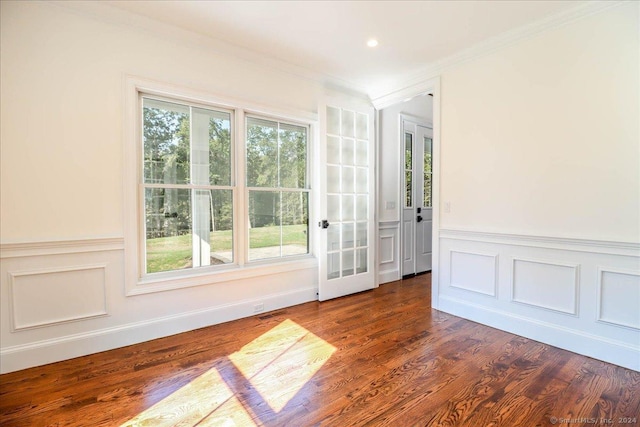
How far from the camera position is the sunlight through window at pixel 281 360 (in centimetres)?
204

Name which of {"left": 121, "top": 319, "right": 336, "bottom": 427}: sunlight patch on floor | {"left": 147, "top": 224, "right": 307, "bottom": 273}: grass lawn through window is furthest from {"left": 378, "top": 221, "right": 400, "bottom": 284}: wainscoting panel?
{"left": 121, "top": 319, "right": 336, "bottom": 427}: sunlight patch on floor

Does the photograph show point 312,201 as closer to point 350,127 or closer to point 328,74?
point 350,127

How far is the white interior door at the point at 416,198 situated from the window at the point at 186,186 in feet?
9.53

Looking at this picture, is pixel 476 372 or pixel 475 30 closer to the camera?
pixel 476 372

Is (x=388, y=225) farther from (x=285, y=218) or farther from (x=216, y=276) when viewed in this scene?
(x=216, y=276)

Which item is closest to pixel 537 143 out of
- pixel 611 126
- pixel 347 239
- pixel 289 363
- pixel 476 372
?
pixel 611 126

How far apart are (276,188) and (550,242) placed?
8.90 ft

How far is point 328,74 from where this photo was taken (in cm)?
380

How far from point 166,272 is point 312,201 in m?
1.81

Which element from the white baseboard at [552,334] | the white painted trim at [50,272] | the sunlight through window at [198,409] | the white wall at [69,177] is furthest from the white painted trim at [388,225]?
the white painted trim at [50,272]

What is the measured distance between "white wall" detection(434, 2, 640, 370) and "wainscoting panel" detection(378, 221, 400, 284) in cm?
128

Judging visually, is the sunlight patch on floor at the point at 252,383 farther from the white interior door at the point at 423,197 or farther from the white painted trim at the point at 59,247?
the white interior door at the point at 423,197

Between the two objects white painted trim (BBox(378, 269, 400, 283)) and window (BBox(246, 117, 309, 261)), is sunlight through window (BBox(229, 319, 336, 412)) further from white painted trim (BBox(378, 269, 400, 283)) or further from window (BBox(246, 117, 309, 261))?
white painted trim (BBox(378, 269, 400, 283))

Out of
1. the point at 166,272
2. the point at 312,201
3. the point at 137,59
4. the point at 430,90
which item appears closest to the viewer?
the point at 137,59
